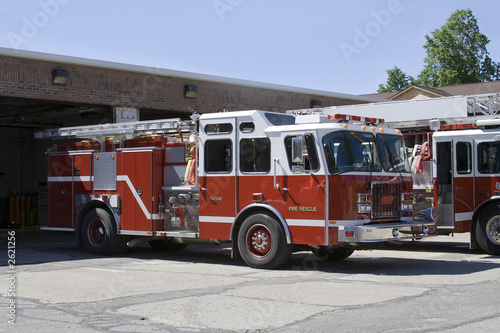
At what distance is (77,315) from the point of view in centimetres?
782

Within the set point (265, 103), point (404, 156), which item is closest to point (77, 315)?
point (404, 156)

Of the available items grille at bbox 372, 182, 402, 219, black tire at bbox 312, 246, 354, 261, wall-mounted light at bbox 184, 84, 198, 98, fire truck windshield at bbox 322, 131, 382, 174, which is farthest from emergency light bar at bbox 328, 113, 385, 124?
wall-mounted light at bbox 184, 84, 198, 98

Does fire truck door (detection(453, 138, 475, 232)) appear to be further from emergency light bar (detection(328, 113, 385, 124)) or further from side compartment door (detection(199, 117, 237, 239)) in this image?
side compartment door (detection(199, 117, 237, 239))

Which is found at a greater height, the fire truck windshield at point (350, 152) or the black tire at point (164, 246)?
the fire truck windshield at point (350, 152)

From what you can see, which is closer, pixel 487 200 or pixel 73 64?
pixel 487 200

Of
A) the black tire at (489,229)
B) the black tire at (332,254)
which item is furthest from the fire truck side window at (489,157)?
the black tire at (332,254)

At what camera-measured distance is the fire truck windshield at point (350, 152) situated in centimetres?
1119

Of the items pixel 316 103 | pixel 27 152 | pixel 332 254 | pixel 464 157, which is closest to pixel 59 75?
pixel 332 254

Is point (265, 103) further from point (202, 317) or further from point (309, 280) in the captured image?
point (202, 317)

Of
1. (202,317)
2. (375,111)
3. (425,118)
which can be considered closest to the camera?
(202,317)

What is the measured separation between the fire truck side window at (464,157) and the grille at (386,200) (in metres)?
3.03

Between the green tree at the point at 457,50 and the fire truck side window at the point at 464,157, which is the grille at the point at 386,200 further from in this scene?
the green tree at the point at 457,50

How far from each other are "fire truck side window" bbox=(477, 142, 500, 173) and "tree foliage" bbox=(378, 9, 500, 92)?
4653 centimetres

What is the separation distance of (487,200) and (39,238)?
12803 millimetres
